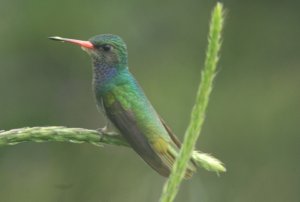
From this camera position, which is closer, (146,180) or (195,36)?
(146,180)

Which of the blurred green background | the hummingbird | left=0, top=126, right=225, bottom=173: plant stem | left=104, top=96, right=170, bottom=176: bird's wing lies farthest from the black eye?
the blurred green background

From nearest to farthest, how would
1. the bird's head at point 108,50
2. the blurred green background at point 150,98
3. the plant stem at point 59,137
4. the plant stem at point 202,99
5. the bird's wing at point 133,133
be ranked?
the plant stem at point 202,99 < the plant stem at point 59,137 < the bird's wing at point 133,133 < the bird's head at point 108,50 < the blurred green background at point 150,98

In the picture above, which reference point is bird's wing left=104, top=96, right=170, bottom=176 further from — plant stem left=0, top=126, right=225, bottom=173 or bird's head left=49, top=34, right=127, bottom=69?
plant stem left=0, top=126, right=225, bottom=173

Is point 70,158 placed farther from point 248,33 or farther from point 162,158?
point 162,158

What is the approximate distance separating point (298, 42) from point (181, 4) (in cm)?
172

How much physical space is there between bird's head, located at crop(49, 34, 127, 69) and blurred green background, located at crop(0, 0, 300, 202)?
4.81 metres

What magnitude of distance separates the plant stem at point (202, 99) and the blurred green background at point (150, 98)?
7784mm

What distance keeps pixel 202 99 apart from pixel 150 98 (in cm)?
848

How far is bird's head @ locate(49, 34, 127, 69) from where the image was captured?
484 centimetres

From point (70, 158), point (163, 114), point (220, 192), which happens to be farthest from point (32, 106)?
point (220, 192)

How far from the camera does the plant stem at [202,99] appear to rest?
1882 millimetres

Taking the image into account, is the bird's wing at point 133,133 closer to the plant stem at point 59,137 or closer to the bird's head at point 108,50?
the bird's head at point 108,50

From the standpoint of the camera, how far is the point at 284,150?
405 inches

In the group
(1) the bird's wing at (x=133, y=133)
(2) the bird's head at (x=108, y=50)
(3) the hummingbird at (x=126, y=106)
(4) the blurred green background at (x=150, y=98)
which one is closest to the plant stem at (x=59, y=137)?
(1) the bird's wing at (x=133, y=133)
